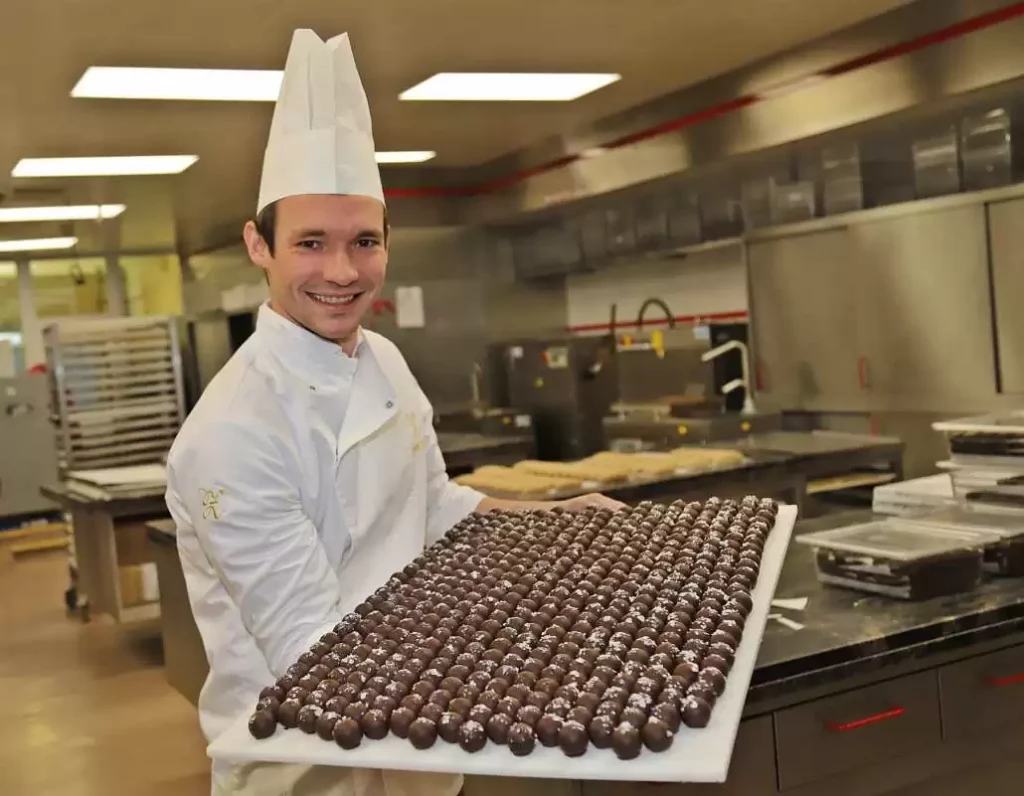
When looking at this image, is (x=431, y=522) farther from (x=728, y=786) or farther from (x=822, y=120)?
(x=822, y=120)

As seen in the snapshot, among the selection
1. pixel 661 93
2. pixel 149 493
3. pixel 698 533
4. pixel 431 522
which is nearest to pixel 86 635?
pixel 149 493

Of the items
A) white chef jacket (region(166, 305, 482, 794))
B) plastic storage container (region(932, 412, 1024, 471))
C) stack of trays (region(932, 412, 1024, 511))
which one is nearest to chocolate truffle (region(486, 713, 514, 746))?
white chef jacket (region(166, 305, 482, 794))

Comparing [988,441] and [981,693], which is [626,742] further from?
[988,441]

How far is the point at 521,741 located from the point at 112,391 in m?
6.23

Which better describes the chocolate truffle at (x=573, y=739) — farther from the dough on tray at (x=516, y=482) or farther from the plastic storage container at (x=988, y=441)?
the dough on tray at (x=516, y=482)

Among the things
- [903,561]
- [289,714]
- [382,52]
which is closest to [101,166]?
[382,52]

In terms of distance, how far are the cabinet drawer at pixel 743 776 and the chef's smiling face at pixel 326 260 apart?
0.82 metres

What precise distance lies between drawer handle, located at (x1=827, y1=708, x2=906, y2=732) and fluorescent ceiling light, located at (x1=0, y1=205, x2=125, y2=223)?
6.89 meters

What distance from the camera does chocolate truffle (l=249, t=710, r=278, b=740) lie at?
1291 millimetres

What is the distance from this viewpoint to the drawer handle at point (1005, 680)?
73.3 inches

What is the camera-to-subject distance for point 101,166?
6.09m

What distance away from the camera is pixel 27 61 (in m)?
4.02

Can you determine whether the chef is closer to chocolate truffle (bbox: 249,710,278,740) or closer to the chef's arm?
the chef's arm

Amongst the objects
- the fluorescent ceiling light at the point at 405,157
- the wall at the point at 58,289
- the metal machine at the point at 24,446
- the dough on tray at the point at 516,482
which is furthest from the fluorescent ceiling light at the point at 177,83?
the wall at the point at 58,289
